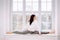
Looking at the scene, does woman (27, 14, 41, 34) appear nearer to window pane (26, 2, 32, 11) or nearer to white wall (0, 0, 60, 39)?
window pane (26, 2, 32, 11)

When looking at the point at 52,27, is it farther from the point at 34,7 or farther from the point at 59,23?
the point at 34,7

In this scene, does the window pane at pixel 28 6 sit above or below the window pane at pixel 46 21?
above

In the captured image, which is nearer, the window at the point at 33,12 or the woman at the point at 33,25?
the woman at the point at 33,25

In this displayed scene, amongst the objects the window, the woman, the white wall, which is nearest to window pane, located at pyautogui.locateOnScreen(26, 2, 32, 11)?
the window

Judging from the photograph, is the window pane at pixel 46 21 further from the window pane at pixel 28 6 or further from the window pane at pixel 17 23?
the window pane at pixel 17 23

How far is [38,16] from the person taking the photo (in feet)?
21.1

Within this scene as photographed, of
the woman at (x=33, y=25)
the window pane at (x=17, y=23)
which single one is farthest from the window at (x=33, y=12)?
the woman at (x=33, y=25)

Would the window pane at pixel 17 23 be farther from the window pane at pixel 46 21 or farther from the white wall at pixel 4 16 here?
the window pane at pixel 46 21

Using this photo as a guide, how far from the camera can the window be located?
6438mm

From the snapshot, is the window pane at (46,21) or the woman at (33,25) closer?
the woman at (33,25)

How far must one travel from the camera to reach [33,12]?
6.48 metres

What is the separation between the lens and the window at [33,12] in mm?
6438

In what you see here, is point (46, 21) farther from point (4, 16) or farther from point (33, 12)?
point (4, 16)

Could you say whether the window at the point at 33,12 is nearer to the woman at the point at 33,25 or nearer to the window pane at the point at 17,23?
the window pane at the point at 17,23
